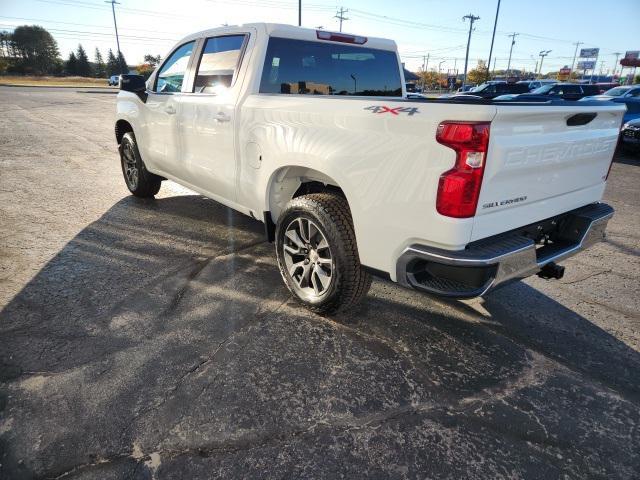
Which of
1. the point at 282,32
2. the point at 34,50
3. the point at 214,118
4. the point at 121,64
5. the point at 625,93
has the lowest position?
the point at 214,118

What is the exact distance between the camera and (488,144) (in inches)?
77.5

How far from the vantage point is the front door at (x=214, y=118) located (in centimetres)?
348

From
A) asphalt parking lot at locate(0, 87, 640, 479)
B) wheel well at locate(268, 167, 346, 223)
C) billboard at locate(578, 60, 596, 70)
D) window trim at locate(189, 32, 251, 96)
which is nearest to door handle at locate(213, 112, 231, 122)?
window trim at locate(189, 32, 251, 96)

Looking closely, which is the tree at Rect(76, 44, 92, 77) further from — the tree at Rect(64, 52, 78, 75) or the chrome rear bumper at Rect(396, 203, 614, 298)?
the chrome rear bumper at Rect(396, 203, 614, 298)

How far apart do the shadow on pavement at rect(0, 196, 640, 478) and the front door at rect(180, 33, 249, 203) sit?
3.06ft

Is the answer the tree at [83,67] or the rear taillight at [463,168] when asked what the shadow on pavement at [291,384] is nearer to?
the rear taillight at [463,168]

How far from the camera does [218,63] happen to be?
146 inches

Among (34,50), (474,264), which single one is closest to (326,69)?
(474,264)

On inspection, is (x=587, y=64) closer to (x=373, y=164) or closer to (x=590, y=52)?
(x=590, y=52)

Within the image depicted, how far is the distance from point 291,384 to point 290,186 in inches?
60.5

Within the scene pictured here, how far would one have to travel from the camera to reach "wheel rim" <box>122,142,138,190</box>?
5625mm

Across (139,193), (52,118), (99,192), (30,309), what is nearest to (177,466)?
(30,309)

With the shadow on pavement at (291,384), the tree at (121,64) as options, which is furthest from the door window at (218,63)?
the tree at (121,64)

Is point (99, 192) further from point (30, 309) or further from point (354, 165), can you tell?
point (354, 165)
